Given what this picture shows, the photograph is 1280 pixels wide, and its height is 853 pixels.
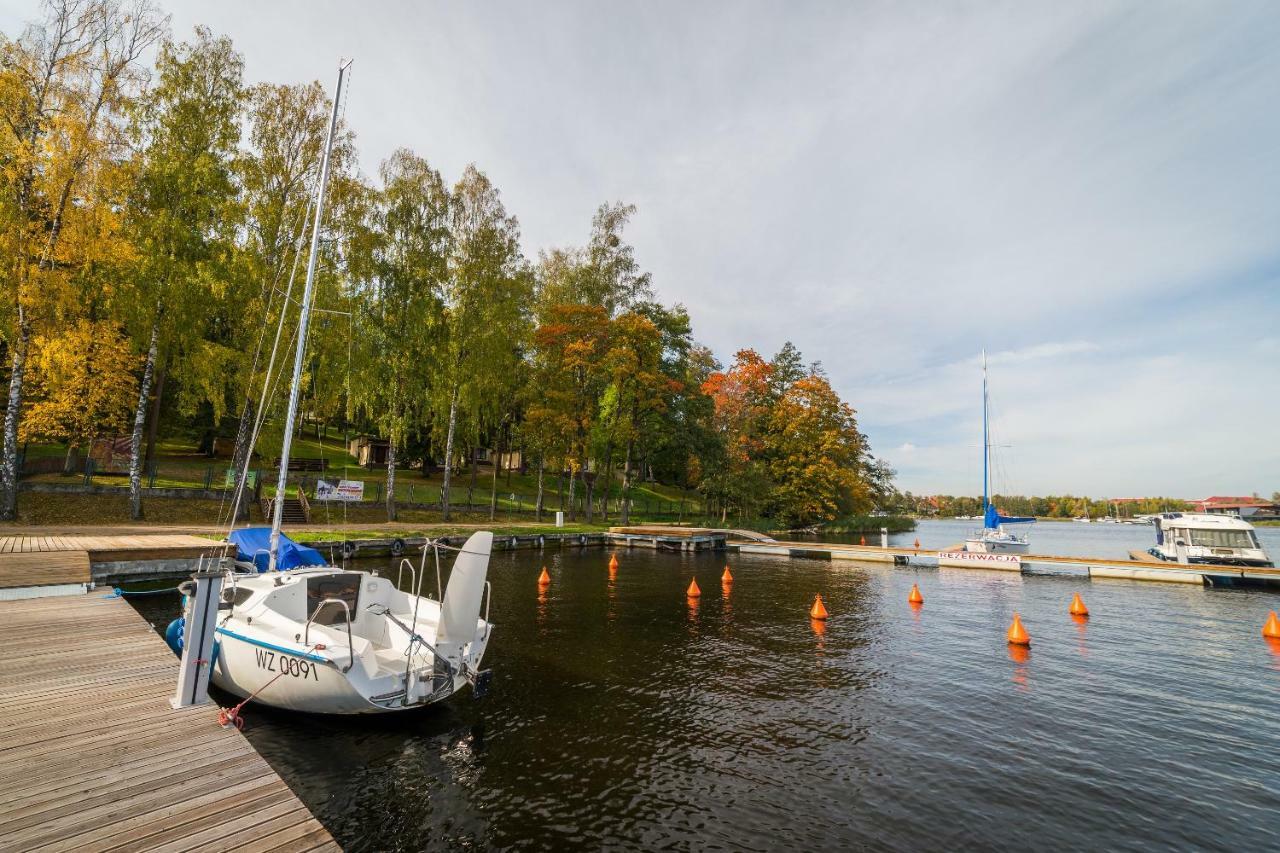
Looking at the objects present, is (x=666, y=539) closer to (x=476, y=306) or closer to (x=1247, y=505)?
(x=476, y=306)

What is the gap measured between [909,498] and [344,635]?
20372 centimetres

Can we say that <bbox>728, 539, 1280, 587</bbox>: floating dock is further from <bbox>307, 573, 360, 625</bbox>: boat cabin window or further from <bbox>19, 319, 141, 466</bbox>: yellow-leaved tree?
<bbox>19, 319, 141, 466</bbox>: yellow-leaved tree

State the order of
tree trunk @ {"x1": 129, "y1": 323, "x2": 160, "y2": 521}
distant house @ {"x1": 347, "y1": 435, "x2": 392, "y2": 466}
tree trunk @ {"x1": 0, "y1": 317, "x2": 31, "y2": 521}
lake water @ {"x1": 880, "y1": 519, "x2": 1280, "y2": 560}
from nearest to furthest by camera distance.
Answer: tree trunk @ {"x1": 0, "y1": 317, "x2": 31, "y2": 521}
tree trunk @ {"x1": 129, "y1": 323, "x2": 160, "y2": 521}
lake water @ {"x1": 880, "y1": 519, "x2": 1280, "y2": 560}
distant house @ {"x1": 347, "y1": 435, "x2": 392, "y2": 466}

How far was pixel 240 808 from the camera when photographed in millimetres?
4777

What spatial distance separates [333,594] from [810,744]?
901 cm

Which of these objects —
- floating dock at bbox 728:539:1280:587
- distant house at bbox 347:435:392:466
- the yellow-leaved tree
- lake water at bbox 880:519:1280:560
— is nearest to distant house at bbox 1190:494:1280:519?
lake water at bbox 880:519:1280:560

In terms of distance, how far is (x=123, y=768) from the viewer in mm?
5352

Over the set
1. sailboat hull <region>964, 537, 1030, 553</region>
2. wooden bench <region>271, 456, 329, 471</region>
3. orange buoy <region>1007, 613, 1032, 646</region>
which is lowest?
orange buoy <region>1007, 613, 1032, 646</region>

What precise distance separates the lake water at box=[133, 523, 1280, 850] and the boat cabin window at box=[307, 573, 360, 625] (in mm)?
1696

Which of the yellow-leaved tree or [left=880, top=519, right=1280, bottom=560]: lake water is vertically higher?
the yellow-leaved tree

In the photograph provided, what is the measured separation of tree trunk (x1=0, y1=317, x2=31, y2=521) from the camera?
21.3 meters

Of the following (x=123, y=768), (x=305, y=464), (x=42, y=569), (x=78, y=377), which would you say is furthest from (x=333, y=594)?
(x=305, y=464)

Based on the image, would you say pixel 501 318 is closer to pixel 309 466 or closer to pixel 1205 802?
pixel 309 466

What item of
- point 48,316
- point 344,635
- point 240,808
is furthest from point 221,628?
point 48,316
